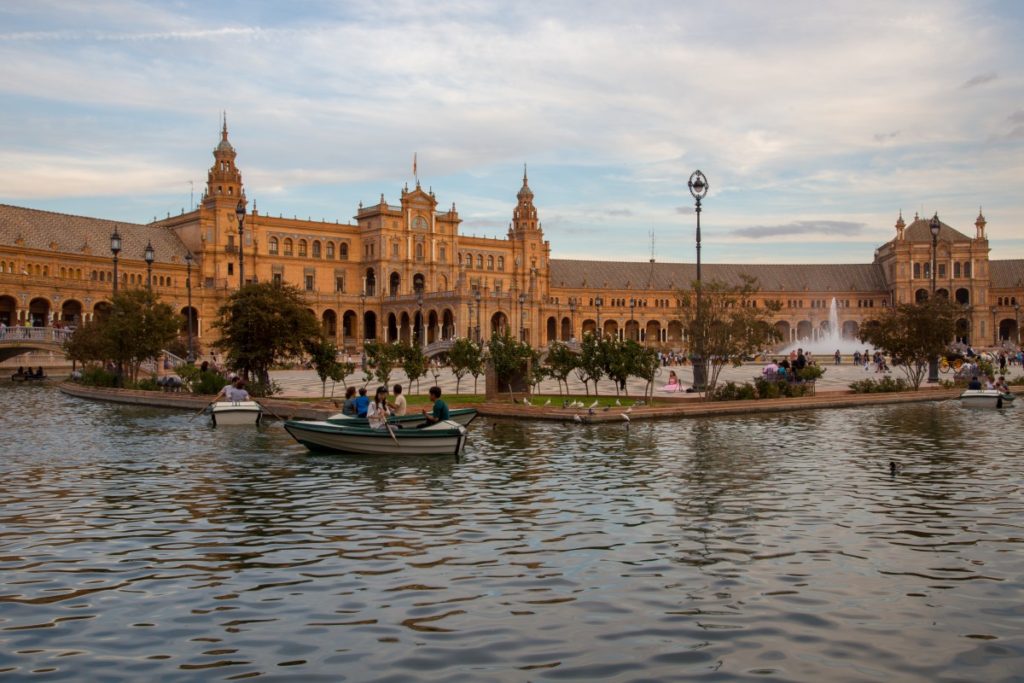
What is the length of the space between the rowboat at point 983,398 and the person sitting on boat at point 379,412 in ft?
73.9

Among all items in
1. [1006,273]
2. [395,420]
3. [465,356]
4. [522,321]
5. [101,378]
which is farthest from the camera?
[1006,273]

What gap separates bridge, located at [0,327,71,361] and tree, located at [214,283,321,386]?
27.9 metres

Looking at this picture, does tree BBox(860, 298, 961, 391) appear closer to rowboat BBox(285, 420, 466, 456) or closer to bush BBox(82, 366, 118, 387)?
rowboat BBox(285, 420, 466, 456)

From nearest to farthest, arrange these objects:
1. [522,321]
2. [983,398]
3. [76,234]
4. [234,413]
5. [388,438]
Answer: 1. [388,438]
2. [234,413]
3. [983,398]
4. [76,234]
5. [522,321]

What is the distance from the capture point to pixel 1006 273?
134500 mm

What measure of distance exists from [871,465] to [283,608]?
545 inches

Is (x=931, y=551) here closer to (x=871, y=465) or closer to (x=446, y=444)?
(x=871, y=465)

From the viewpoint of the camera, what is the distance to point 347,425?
907 inches

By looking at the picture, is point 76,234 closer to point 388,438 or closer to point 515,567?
point 388,438

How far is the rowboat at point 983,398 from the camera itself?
34.8 metres

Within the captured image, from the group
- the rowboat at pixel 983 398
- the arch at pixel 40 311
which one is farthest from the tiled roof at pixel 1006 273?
the arch at pixel 40 311

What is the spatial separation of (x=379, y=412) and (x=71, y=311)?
66.4 metres

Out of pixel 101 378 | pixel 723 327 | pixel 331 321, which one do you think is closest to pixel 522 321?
pixel 331 321

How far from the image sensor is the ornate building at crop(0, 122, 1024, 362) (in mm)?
85625
